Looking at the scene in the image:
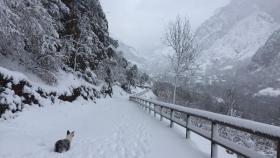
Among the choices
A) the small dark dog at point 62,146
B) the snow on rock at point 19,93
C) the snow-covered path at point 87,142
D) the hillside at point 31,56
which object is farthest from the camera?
the hillside at point 31,56

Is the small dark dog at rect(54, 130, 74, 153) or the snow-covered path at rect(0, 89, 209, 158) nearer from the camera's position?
the snow-covered path at rect(0, 89, 209, 158)

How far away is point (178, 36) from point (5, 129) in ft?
81.9

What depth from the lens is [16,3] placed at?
1370cm

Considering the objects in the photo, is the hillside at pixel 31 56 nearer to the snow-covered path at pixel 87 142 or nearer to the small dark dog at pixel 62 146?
the snow-covered path at pixel 87 142

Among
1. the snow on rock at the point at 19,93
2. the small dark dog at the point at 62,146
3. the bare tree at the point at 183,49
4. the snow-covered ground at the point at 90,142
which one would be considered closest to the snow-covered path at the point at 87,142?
the snow-covered ground at the point at 90,142

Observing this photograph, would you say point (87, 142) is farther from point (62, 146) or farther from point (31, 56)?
point (31, 56)

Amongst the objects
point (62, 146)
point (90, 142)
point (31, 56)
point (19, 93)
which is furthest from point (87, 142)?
point (31, 56)

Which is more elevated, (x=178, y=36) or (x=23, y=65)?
(x=178, y=36)

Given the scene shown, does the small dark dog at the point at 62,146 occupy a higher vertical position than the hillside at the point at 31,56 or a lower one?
lower

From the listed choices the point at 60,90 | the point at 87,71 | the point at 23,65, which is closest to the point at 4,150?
the point at 23,65

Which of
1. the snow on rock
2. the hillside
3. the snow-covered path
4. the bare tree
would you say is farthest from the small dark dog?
the bare tree

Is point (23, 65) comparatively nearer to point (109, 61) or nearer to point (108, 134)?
point (108, 134)

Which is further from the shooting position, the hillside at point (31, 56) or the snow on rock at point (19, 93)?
the hillside at point (31, 56)

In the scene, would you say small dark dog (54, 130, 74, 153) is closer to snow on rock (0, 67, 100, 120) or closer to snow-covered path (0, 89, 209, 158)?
snow-covered path (0, 89, 209, 158)
